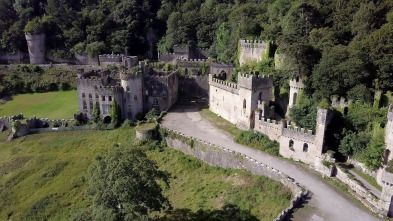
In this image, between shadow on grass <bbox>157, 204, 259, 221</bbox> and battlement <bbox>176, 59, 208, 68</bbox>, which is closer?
shadow on grass <bbox>157, 204, 259, 221</bbox>

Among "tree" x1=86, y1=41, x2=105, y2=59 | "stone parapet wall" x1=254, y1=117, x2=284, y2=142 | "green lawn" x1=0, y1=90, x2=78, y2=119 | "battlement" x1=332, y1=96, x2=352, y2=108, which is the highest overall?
"tree" x1=86, y1=41, x2=105, y2=59

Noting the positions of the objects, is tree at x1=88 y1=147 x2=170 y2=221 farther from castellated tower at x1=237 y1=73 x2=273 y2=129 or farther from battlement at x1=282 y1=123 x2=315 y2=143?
castellated tower at x1=237 y1=73 x2=273 y2=129

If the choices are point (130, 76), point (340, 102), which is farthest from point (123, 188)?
point (130, 76)

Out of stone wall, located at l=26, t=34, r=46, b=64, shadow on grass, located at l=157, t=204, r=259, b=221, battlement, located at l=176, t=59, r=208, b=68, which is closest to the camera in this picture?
shadow on grass, located at l=157, t=204, r=259, b=221

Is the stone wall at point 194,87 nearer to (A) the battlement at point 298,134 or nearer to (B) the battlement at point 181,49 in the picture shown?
(B) the battlement at point 181,49

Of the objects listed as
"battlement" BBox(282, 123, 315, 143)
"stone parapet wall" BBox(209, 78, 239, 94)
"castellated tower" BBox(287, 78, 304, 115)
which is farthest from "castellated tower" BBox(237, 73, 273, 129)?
"battlement" BBox(282, 123, 315, 143)

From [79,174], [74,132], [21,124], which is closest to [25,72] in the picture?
[21,124]

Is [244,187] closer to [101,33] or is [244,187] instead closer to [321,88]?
[321,88]
